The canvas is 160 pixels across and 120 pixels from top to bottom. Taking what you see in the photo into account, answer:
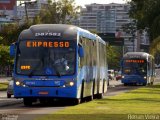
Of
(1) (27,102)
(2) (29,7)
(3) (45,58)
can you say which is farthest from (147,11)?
(2) (29,7)

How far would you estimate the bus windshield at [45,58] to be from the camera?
85.6 feet

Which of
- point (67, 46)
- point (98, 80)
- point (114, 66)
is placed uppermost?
point (67, 46)

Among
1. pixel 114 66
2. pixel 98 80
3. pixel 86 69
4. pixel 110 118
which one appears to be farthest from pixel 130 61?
pixel 114 66

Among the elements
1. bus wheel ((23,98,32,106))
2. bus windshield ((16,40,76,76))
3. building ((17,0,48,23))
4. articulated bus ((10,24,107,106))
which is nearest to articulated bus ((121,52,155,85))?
building ((17,0,48,23))

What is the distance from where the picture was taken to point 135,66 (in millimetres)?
63500

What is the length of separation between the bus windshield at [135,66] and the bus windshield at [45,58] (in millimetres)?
37224

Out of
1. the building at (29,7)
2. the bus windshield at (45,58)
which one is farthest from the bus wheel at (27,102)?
the building at (29,7)

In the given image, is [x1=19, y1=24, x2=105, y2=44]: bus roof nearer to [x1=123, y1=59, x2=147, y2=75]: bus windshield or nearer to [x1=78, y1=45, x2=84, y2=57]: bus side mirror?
[x1=78, y1=45, x2=84, y2=57]: bus side mirror

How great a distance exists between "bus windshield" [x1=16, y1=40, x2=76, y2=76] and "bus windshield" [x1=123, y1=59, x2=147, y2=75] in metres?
37.2

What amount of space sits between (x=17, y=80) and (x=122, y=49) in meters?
141

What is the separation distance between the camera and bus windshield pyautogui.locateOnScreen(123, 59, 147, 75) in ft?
207

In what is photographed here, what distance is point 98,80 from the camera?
110ft

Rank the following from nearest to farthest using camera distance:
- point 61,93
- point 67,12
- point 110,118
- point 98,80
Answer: point 110,118 < point 61,93 < point 98,80 < point 67,12

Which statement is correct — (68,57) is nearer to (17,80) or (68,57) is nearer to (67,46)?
(67,46)
